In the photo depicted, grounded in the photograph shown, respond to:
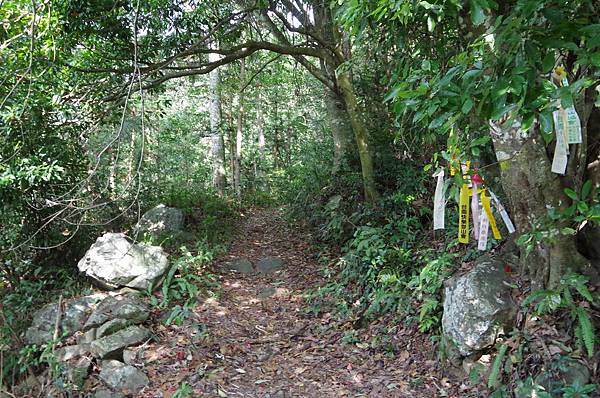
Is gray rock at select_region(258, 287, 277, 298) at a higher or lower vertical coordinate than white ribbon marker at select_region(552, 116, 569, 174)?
lower

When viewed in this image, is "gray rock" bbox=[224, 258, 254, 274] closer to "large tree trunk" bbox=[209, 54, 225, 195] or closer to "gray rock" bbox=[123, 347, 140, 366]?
"gray rock" bbox=[123, 347, 140, 366]

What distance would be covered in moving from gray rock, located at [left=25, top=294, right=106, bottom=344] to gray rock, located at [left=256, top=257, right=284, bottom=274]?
9.52 ft

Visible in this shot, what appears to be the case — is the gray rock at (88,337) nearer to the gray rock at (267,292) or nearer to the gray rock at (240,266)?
the gray rock at (267,292)

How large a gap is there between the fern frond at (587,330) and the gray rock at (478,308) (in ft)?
2.52

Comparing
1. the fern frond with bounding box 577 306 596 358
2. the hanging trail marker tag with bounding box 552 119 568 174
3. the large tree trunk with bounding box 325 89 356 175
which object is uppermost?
the large tree trunk with bounding box 325 89 356 175

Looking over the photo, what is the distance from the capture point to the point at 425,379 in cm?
438

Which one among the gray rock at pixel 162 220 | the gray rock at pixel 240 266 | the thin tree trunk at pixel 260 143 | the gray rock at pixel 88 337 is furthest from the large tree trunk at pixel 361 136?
the thin tree trunk at pixel 260 143

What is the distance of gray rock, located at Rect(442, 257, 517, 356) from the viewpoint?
162 inches

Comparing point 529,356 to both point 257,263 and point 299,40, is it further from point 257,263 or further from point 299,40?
point 299,40

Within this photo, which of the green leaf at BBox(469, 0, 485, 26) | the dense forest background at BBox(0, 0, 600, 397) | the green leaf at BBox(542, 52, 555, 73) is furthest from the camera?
the dense forest background at BBox(0, 0, 600, 397)

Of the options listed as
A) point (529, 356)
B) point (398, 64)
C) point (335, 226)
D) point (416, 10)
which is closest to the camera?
point (416, 10)

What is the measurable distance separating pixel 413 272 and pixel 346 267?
4.51 feet

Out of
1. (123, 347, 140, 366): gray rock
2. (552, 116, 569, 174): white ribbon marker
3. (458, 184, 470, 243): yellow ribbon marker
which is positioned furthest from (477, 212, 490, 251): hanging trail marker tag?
(123, 347, 140, 366): gray rock

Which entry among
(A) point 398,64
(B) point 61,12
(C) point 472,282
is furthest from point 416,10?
(B) point 61,12
